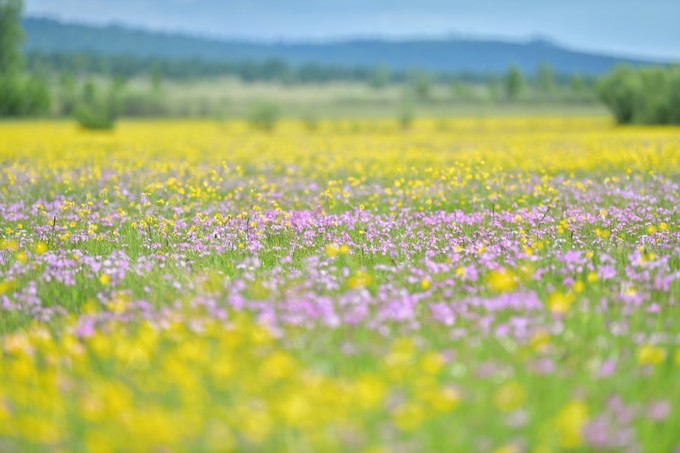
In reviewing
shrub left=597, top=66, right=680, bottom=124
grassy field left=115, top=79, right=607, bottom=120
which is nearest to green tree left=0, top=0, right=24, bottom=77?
grassy field left=115, top=79, right=607, bottom=120

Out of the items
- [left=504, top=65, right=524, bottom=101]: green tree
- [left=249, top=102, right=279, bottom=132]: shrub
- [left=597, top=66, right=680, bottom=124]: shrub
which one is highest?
[left=504, top=65, right=524, bottom=101]: green tree

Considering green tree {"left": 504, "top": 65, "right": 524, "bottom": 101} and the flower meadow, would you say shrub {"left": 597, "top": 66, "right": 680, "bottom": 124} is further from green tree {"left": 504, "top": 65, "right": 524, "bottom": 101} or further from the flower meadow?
green tree {"left": 504, "top": 65, "right": 524, "bottom": 101}

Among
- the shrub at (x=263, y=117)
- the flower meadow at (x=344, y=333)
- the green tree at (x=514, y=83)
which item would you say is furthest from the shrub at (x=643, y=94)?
the green tree at (x=514, y=83)

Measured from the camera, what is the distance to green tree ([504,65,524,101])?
506 feet

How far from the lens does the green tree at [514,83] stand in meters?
154

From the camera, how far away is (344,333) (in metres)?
4.66

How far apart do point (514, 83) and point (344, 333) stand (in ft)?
523

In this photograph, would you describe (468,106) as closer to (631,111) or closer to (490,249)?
(631,111)

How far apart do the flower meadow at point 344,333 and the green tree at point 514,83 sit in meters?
152

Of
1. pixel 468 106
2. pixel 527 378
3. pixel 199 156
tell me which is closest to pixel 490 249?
pixel 527 378

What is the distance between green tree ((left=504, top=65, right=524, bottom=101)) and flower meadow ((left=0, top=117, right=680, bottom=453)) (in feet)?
498

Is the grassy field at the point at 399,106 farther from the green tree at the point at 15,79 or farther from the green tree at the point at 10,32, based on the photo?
the green tree at the point at 10,32

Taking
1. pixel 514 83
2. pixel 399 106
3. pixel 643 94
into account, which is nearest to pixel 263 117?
pixel 643 94

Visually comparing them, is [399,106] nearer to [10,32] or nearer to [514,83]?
[514,83]
